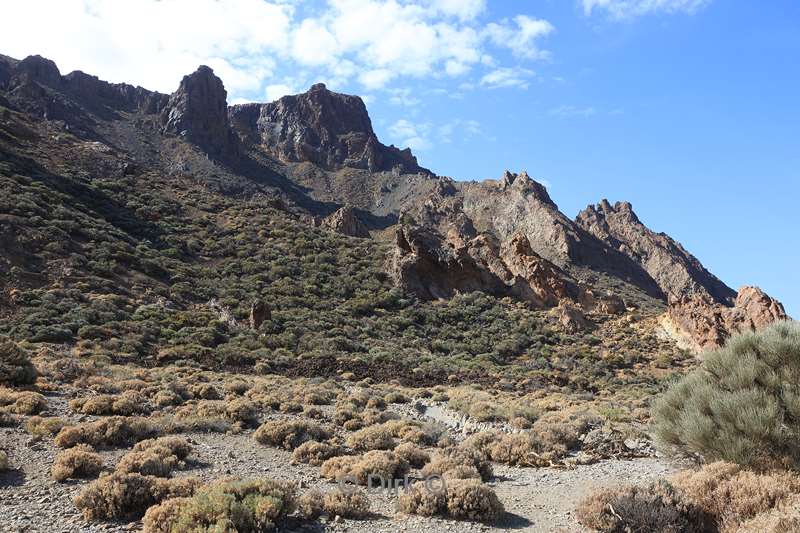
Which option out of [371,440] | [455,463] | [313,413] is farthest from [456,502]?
[313,413]

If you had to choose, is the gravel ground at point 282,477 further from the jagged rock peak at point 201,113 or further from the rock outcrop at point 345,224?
the jagged rock peak at point 201,113

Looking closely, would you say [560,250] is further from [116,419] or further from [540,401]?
[116,419]

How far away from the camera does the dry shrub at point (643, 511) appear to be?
6.49 metres

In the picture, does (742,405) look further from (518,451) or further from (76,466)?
(76,466)

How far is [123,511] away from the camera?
712 cm

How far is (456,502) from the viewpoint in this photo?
24.6 feet

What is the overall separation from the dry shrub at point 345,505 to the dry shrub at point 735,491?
173 inches

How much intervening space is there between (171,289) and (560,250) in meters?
62.0

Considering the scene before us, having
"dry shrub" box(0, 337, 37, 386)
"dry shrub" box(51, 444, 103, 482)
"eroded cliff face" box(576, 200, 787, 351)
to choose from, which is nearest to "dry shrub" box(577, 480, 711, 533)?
"dry shrub" box(51, 444, 103, 482)

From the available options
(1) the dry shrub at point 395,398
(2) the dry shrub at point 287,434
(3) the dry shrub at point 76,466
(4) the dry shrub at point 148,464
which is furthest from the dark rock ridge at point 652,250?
(3) the dry shrub at point 76,466

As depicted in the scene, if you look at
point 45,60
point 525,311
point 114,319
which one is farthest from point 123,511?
point 45,60

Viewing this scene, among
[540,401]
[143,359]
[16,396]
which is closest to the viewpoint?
[16,396]

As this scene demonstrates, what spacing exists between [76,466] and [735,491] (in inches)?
381

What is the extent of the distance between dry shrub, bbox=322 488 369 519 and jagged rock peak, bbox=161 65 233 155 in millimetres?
95201
